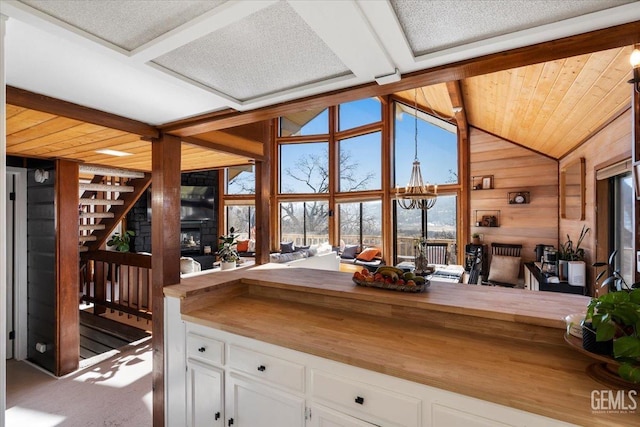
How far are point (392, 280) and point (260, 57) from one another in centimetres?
152

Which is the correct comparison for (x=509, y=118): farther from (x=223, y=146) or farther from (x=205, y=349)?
(x=205, y=349)

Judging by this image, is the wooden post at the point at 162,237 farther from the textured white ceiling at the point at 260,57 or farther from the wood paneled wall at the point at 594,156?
the wood paneled wall at the point at 594,156

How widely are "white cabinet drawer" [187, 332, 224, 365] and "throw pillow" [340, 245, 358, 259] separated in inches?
253

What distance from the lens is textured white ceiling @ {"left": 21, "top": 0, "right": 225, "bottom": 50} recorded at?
0.93m

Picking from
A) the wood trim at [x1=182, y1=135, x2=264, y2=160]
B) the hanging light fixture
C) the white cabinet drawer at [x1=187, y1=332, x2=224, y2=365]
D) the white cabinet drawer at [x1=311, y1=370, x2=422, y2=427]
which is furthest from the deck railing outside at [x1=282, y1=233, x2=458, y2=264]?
the white cabinet drawer at [x1=311, y1=370, x2=422, y2=427]

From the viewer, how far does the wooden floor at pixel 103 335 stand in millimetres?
4049

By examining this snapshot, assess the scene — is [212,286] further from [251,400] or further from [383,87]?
[383,87]

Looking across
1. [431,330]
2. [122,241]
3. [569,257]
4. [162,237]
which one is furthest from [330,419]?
[122,241]

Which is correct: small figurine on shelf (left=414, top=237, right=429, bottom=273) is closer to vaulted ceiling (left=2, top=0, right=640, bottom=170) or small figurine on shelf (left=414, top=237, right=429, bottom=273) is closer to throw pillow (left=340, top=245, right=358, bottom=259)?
vaulted ceiling (left=2, top=0, right=640, bottom=170)

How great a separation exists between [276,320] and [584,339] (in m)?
1.48

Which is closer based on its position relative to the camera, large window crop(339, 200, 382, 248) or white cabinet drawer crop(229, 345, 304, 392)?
white cabinet drawer crop(229, 345, 304, 392)

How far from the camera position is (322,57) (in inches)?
50.6

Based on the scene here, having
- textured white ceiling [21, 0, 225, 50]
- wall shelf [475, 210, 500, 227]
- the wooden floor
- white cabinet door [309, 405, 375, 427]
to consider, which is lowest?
the wooden floor

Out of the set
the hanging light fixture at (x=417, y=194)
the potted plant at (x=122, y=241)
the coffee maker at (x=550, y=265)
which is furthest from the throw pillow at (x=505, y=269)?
the potted plant at (x=122, y=241)
